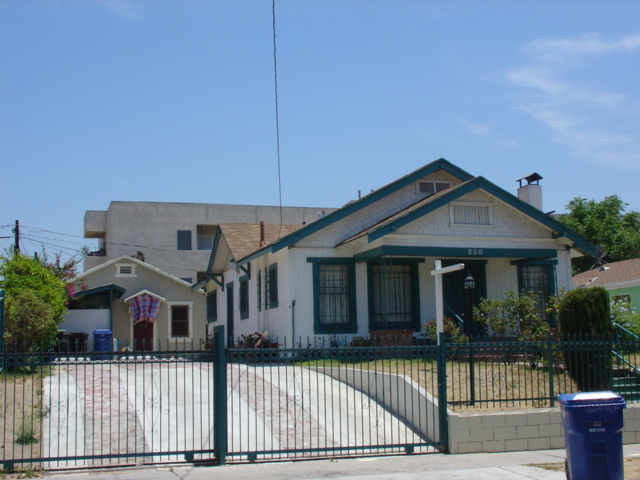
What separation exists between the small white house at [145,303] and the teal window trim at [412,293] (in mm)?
11294

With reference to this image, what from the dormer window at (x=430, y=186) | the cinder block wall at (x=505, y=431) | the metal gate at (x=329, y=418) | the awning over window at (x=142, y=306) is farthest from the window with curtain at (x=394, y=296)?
the awning over window at (x=142, y=306)

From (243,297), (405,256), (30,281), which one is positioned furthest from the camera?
(243,297)

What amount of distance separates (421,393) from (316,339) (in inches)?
305

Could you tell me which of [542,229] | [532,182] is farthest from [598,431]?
[532,182]

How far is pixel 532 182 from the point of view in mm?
24344

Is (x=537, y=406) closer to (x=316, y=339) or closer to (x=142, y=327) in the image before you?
(x=316, y=339)

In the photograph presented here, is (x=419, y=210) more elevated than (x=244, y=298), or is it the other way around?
(x=419, y=210)

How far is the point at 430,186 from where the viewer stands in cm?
2220

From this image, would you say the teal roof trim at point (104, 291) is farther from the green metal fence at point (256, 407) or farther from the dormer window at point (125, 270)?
the green metal fence at point (256, 407)

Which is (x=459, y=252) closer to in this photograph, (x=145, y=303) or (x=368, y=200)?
(x=368, y=200)

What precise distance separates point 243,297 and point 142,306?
6.86 metres

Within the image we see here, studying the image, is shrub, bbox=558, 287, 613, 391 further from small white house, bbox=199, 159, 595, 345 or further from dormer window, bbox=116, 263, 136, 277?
dormer window, bbox=116, 263, 136, 277

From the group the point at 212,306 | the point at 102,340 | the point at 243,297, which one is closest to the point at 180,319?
the point at 212,306

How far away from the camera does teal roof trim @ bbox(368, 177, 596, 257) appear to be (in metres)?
18.7
